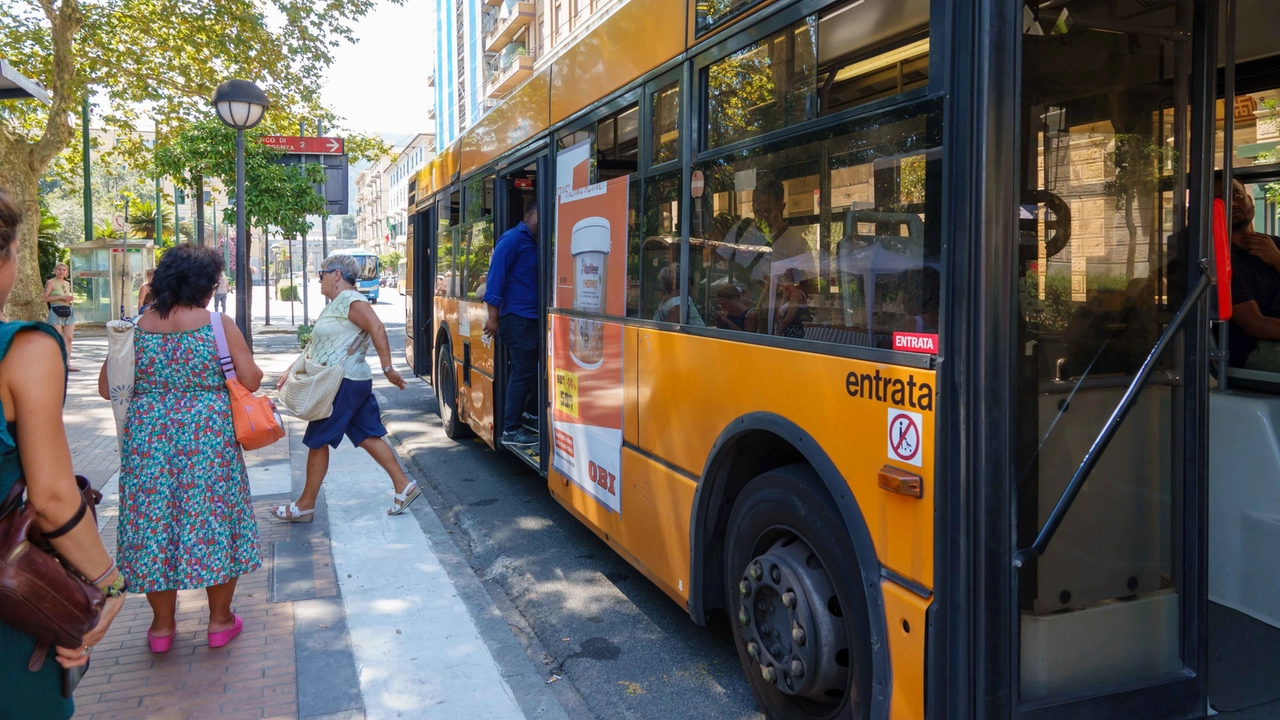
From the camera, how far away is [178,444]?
13.1ft

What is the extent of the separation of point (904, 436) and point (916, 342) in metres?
0.26

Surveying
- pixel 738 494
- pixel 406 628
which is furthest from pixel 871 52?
pixel 406 628

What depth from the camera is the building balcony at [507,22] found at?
43.6 metres

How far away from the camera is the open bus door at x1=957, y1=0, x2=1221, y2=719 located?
2363mm

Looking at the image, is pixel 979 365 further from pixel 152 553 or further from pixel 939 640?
pixel 152 553

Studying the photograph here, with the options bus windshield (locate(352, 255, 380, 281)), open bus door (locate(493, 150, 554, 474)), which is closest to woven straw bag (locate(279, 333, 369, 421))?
bus windshield (locate(352, 255, 380, 281))

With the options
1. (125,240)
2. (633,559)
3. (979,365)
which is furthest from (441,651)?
(125,240)

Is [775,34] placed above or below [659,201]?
above

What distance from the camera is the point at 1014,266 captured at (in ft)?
7.73

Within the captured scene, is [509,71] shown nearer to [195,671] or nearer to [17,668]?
[195,671]

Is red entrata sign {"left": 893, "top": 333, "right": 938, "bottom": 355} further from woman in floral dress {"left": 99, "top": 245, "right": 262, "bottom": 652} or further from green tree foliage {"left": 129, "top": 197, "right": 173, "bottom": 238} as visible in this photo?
green tree foliage {"left": 129, "top": 197, "right": 173, "bottom": 238}

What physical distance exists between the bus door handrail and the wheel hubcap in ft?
2.37

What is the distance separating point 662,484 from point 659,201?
1.25 meters

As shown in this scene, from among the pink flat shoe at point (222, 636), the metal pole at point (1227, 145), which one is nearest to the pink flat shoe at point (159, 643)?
the pink flat shoe at point (222, 636)
